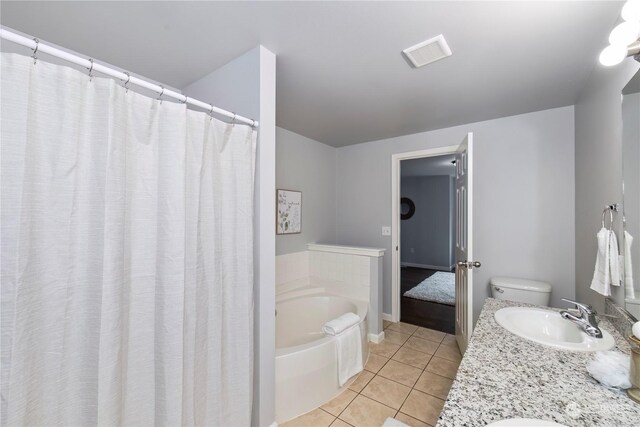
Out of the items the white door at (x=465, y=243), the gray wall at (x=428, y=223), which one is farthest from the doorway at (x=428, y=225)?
the white door at (x=465, y=243)

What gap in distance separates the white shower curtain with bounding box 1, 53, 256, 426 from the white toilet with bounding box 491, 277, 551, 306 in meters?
2.19

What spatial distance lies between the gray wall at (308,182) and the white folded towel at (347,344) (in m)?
1.10

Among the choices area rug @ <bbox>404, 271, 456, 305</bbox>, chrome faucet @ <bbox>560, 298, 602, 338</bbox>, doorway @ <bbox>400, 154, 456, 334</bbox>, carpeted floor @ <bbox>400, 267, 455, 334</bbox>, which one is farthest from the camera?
doorway @ <bbox>400, 154, 456, 334</bbox>

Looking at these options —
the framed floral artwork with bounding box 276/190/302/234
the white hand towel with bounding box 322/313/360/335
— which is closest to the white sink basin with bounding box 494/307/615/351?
the white hand towel with bounding box 322/313/360/335

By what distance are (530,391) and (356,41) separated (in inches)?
67.5

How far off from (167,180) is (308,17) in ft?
3.37

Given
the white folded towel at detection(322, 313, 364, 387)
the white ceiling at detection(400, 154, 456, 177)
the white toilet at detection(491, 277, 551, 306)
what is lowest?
the white folded towel at detection(322, 313, 364, 387)

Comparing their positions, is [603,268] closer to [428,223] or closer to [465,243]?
[465,243]

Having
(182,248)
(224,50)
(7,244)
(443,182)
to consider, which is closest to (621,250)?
(182,248)

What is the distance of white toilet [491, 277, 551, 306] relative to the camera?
215 centimetres

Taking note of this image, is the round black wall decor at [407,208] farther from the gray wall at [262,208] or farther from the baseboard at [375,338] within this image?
the gray wall at [262,208]

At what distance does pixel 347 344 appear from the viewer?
2049mm

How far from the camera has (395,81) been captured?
1870 millimetres

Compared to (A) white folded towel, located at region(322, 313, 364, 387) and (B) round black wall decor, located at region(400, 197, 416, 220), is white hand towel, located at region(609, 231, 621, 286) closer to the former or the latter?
(A) white folded towel, located at region(322, 313, 364, 387)
